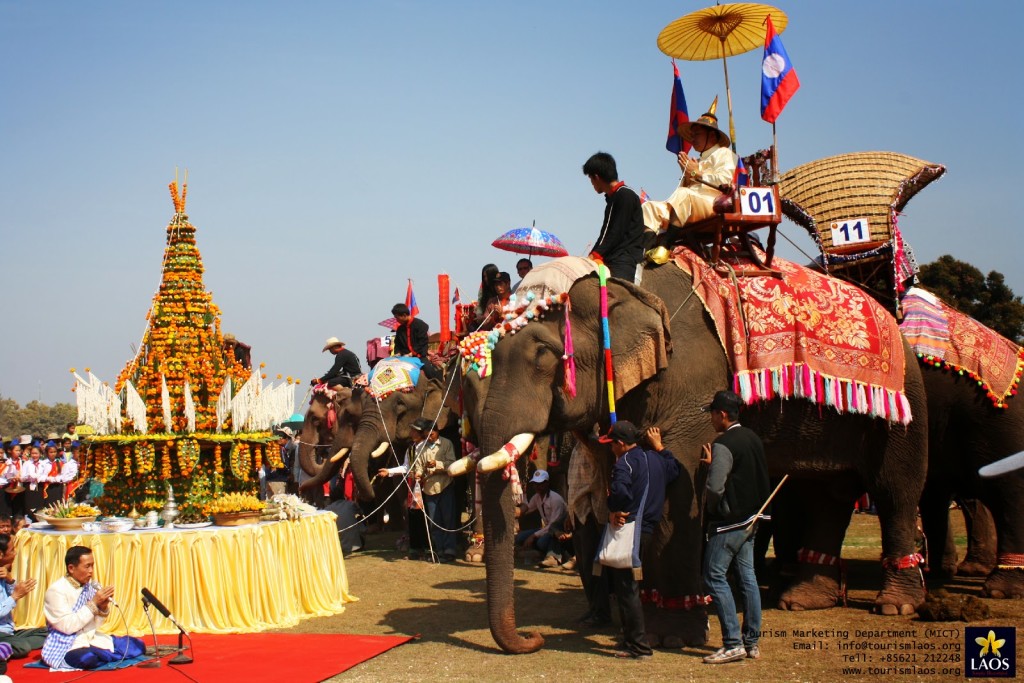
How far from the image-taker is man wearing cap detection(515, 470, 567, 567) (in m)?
11.7

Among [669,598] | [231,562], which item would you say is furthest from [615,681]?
[231,562]

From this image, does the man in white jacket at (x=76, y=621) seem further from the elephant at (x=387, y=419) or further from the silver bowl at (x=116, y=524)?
the elephant at (x=387, y=419)

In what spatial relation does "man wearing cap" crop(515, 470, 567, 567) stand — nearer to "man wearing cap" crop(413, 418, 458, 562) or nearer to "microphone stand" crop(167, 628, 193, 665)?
"man wearing cap" crop(413, 418, 458, 562)

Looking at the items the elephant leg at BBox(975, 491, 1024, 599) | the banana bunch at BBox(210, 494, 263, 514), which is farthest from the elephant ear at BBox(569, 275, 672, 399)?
the elephant leg at BBox(975, 491, 1024, 599)

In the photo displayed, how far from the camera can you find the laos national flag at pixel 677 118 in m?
9.31

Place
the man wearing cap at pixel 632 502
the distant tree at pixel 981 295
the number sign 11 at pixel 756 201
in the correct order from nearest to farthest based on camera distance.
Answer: the man wearing cap at pixel 632 502, the number sign 11 at pixel 756 201, the distant tree at pixel 981 295

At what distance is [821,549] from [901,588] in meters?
0.74

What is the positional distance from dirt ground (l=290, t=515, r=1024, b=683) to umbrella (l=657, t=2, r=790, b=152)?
4254 mm

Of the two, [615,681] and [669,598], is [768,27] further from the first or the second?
[615,681]

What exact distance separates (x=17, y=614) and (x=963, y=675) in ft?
25.2

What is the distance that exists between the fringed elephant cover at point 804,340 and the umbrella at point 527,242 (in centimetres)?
480

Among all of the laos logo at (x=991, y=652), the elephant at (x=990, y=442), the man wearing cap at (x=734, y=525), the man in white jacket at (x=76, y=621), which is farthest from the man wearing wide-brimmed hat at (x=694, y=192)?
the man in white jacket at (x=76, y=621)

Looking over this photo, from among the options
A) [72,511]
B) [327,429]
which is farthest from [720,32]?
[327,429]

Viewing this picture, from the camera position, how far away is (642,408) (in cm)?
732
